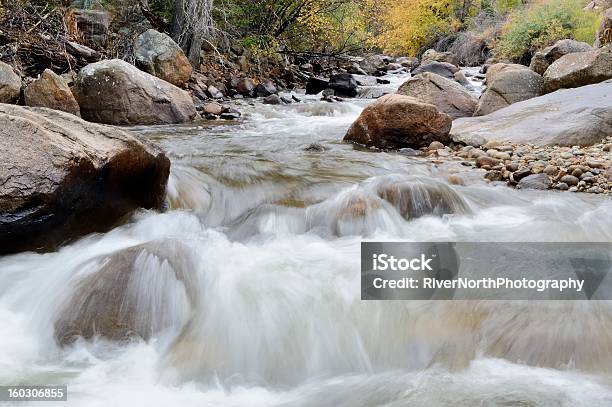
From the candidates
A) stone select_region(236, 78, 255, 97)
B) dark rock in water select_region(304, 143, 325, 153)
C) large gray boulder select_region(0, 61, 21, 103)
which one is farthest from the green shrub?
large gray boulder select_region(0, 61, 21, 103)

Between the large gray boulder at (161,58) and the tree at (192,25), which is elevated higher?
the tree at (192,25)

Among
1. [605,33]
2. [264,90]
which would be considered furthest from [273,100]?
[605,33]

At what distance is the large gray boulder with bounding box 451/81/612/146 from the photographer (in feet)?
20.1

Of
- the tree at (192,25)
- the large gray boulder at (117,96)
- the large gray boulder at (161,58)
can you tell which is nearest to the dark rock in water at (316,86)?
the tree at (192,25)

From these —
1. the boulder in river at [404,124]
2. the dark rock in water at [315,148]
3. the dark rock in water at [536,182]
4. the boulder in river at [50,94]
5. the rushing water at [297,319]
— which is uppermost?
the boulder in river at [50,94]

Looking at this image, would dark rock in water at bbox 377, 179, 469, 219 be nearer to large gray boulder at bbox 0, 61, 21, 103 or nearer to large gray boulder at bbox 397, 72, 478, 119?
large gray boulder at bbox 397, 72, 478, 119

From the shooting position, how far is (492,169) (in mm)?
5629

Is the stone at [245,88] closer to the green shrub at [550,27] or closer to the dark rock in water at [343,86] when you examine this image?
the dark rock in water at [343,86]

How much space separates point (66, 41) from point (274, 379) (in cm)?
936

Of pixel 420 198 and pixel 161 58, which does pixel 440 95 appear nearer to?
pixel 420 198

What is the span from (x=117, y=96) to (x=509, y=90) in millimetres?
6572

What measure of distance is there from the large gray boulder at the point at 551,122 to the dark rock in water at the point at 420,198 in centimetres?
233

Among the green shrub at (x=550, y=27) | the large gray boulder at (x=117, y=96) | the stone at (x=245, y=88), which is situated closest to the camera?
the large gray boulder at (x=117, y=96)

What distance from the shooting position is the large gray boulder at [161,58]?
10.3 meters
